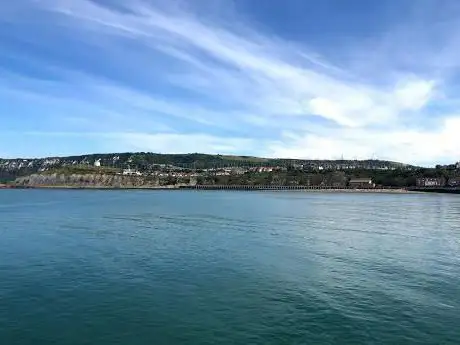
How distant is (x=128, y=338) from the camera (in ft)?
52.0

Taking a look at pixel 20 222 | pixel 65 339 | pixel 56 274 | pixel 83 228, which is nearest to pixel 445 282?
pixel 65 339

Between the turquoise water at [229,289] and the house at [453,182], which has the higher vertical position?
the house at [453,182]

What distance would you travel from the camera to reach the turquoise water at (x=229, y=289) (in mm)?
16406

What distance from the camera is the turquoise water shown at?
16.4 m

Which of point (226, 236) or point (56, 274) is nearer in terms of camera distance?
point (56, 274)

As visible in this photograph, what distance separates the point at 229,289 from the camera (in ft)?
72.0

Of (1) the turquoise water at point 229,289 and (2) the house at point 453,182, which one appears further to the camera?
(2) the house at point 453,182

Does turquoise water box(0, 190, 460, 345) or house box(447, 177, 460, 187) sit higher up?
house box(447, 177, 460, 187)

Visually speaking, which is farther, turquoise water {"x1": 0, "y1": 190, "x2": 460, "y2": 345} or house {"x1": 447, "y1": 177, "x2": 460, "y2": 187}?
house {"x1": 447, "y1": 177, "x2": 460, "y2": 187}

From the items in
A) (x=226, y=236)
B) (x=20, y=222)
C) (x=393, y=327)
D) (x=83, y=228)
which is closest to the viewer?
(x=393, y=327)

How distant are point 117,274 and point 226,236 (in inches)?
658

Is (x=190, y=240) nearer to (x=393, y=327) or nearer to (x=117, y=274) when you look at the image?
(x=117, y=274)

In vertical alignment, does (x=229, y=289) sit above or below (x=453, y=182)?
below

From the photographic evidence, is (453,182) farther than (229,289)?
Yes
